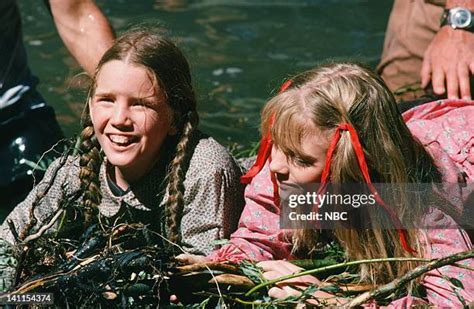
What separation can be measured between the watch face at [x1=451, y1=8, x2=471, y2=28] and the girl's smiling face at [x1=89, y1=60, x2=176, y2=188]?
5.09 ft

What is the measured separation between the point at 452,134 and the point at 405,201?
0.48 m

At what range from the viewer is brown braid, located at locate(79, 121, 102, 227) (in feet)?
12.4

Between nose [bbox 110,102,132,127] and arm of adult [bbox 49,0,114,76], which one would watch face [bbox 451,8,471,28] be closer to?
arm of adult [bbox 49,0,114,76]

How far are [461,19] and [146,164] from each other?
165cm

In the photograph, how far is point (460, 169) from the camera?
3.64m

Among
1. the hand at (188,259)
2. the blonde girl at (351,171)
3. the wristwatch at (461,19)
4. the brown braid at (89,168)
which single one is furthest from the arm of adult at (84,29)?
the wristwatch at (461,19)

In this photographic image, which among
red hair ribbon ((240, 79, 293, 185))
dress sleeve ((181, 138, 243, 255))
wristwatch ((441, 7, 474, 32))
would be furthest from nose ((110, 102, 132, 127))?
wristwatch ((441, 7, 474, 32))

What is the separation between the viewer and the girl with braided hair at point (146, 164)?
3639mm

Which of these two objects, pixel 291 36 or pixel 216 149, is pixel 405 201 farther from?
pixel 291 36

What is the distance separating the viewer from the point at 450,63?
14.5 ft

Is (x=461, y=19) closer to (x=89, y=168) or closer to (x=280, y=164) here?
(x=280, y=164)

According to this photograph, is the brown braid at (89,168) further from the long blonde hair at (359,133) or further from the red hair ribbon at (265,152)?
the long blonde hair at (359,133)

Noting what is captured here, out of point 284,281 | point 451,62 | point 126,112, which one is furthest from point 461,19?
point 284,281

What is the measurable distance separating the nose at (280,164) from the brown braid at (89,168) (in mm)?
768
